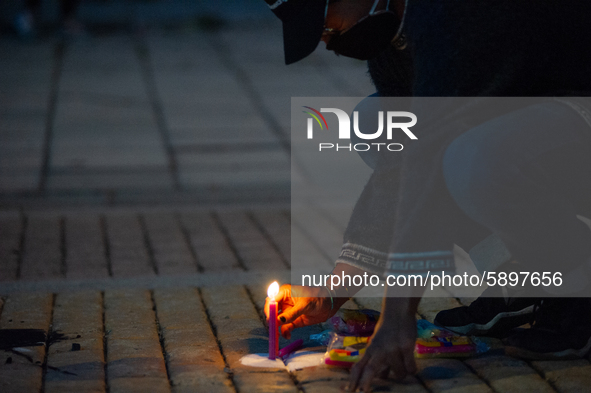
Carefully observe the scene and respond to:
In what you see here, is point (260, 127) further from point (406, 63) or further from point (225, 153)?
point (406, 63)

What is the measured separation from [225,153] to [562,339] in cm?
381

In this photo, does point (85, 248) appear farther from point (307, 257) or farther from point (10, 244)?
point (307, 257)

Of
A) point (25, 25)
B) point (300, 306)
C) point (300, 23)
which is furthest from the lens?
point (25, 25)

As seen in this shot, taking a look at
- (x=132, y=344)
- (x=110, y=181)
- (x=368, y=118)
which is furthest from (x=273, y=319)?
(x=110, y=181)

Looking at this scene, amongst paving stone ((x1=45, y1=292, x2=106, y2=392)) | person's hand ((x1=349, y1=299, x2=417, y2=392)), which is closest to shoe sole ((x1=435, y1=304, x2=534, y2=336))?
person's hand ((x1=349, y1=299, x2=417, y2=392))

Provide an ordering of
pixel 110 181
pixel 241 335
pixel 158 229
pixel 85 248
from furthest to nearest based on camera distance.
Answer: pixel 110 181 < pixel 158 229 < pixel 85 248 < pixel 241 335

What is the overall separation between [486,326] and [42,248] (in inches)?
91.6

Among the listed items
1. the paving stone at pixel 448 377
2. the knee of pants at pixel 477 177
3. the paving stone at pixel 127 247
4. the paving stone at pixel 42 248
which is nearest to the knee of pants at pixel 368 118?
the knee of pants at pixel 477 177

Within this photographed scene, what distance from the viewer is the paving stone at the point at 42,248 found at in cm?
349

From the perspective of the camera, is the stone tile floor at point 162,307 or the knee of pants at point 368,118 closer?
the stone tile floor at point 162,307

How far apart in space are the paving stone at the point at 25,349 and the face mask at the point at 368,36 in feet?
4.77

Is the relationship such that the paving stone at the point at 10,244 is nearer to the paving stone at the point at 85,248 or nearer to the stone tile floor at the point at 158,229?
the stone tile floor at the point at 158,229

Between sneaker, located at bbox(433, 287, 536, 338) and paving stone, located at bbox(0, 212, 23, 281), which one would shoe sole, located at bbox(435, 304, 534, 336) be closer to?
Result: sneaker, located at bbox(433, 287, 536, 338)

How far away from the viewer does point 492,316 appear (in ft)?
8.80
